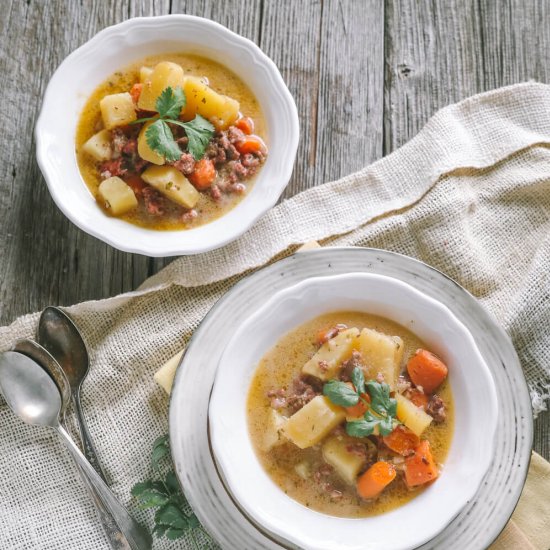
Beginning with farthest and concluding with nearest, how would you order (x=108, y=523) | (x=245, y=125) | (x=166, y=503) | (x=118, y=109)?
1. (x=245, y=125)
2. (x=118, y=109)
3. (x=108, y=523)
4. (x=166, y=503)

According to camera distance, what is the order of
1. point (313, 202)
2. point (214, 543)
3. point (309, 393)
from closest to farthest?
point (309, 393), point (214, 543), point (313, 202)

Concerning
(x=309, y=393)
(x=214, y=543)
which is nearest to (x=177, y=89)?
(x=309, y=393)

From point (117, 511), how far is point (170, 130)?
182 centimetres

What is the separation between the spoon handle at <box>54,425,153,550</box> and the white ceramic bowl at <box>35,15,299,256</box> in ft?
3.40

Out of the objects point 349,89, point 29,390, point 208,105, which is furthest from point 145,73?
point 29,390

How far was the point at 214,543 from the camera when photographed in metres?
3.51

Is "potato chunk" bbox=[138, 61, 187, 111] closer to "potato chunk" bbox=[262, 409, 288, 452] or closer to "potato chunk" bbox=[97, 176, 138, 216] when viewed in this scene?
"potato chunk" bbox=[97, 176, 138, 216]

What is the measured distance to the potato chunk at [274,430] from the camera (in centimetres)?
323

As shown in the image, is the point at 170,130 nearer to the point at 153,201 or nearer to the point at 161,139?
the point at 161,139

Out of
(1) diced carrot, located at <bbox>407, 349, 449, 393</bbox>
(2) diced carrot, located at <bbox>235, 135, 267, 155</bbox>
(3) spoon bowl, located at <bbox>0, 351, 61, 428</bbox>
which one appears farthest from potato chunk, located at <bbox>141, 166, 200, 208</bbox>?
(1) diced carrot, located at <bbox>407, 349, 449, 393</bbox>

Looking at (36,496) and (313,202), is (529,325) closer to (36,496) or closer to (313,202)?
(313,202)

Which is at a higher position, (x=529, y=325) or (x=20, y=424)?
(x=529, y=325)

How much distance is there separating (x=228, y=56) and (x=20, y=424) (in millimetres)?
2125

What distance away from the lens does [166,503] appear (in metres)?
3.39
